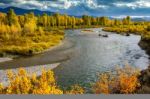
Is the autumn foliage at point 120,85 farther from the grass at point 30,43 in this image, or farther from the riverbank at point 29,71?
the grass at point 30,43

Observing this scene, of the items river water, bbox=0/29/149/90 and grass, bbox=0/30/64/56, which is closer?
river water, bbox=0/29/149/90

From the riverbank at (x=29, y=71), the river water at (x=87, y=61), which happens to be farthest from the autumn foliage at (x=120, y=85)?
the riverbank at (x=29, y=71)

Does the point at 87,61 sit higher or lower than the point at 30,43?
lower

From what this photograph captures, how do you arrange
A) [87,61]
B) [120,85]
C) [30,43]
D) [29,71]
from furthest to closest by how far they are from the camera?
[30,43]
[87,61]
[29,71]
[120,85]

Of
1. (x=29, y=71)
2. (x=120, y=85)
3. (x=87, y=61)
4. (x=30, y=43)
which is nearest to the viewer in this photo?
(x=120, y=85)

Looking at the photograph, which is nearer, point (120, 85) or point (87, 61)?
point (120, 85)

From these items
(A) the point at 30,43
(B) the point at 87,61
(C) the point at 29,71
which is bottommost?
(C) the point at 29,71

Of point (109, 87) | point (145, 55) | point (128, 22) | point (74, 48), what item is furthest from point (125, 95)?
point (74, 48)

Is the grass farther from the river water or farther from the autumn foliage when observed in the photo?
the autumn foliage

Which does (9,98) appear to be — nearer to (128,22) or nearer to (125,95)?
(125,95)

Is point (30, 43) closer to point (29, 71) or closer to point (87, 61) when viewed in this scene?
point (29, 71)

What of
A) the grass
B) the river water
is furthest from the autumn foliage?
the grass

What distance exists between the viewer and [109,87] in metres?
8.56

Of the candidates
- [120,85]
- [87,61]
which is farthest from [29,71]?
[120,85]
